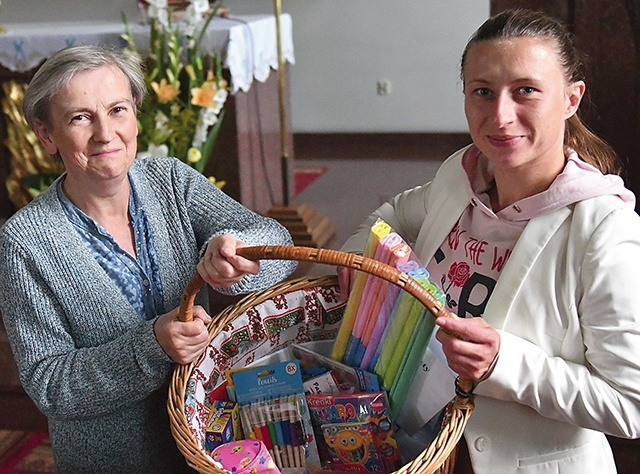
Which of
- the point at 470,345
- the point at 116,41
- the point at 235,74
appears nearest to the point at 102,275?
the point at 470,345

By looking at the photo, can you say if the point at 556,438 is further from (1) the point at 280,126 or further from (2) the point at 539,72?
(1) the point at 280,126

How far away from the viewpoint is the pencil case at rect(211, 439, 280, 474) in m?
1.11

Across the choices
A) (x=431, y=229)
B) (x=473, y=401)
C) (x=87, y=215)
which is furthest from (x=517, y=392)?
(x=87, y=215)

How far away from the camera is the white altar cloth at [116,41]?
10.4 feet

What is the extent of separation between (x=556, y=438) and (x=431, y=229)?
42 cm

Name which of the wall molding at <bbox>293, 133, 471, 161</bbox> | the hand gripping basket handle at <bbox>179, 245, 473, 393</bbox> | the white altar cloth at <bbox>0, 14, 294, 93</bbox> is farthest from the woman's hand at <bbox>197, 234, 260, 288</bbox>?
the wall molding at <bbox>293, 133, 471, 161</bbox>

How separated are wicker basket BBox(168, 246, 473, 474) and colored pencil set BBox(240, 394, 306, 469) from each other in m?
0.09

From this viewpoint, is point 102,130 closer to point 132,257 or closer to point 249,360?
point 132,257

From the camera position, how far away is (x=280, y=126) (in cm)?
392

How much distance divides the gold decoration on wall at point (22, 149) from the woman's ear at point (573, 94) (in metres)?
2.57

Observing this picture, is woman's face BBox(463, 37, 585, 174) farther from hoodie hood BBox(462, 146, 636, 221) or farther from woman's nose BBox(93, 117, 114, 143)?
woman's nose BBox(93, 117, 114, 143)

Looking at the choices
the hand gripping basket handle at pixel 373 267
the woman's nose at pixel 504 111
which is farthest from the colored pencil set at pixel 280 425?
the woman's nose at pixel 504 111

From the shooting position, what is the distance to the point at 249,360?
1385 millimetres

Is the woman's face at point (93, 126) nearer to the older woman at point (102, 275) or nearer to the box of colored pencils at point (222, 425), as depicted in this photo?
the older woman at point (102, 275)
